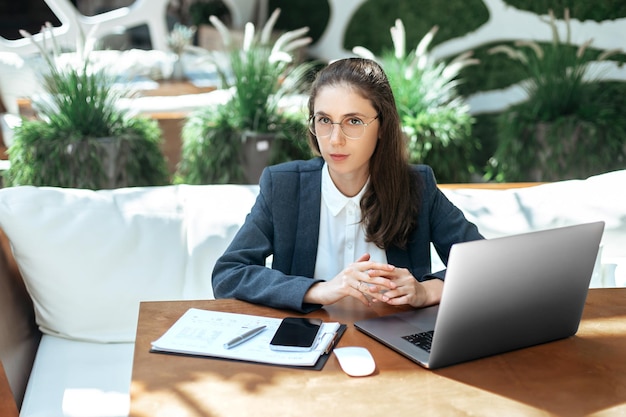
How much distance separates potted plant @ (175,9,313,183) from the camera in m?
3.84

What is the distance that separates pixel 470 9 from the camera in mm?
6449

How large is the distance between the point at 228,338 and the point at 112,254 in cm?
101

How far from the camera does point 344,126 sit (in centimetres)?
196

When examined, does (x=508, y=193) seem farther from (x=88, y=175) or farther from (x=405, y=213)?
(x=88, y=175)

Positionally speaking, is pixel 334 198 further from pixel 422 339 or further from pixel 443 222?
pixel 422 339

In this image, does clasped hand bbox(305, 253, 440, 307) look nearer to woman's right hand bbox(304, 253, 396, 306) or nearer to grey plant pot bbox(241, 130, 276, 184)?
woman's right hand bbox(304, 253, 396, 306)

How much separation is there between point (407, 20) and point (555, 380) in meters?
6.01

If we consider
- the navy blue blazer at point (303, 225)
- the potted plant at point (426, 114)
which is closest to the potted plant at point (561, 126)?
the potted plant at point (426, 114)

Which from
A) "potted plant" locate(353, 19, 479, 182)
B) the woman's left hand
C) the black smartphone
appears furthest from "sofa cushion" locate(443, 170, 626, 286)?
"potted plant" locate(353, 19, 479, 182)

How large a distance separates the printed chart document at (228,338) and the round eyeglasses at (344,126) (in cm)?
49

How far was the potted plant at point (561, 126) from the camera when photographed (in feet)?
14.3

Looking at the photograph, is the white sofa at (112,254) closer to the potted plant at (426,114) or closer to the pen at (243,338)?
the pen at (243,338)

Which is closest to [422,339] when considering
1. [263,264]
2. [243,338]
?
[243,338]

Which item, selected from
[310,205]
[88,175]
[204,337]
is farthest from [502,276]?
[88,175]
